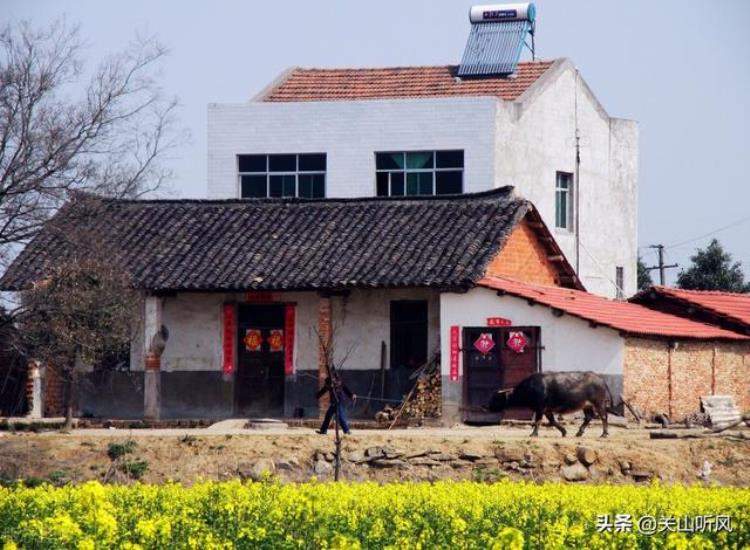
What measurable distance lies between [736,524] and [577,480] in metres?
10.5

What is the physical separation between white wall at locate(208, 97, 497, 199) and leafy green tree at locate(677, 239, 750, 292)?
1550 centimetres

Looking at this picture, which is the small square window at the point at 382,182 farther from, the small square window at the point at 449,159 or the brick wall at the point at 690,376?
the brick wall at the point at 690,376

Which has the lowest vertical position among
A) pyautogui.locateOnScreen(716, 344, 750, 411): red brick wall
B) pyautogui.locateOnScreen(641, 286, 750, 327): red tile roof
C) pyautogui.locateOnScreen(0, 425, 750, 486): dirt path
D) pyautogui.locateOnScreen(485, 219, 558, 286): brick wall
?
pyautogui.locateOnScreen(0, 425, 750, 486): dirt path

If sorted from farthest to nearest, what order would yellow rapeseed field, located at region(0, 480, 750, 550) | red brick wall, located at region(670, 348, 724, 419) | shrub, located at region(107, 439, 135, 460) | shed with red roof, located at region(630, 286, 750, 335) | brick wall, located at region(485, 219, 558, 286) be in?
shed with red roof, located at region(630, 286, 750, 335), brick wall, located at region(485, 219, 558, 286), red brick wall, located at region(670, 348, 724, 419), shrub, located at region(107, 439, 135, 460), yellow rapeseed field, located at region(0, 480, 750, 550)

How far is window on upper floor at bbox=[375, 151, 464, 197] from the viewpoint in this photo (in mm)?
42500

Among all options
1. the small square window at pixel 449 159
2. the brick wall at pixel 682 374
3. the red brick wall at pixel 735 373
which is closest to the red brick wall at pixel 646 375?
the brick wall at pixel 682 374

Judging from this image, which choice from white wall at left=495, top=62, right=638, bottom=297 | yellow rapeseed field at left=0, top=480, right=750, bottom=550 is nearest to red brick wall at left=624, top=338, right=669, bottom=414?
white wall at left=495, top=62, right=638, bottom=297

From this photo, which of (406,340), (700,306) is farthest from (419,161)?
(406,340)

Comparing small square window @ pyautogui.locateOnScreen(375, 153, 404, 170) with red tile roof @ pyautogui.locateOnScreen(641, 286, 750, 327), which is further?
small square window @ pyautogui.locateOnScreen(375, 153, 404, 170)

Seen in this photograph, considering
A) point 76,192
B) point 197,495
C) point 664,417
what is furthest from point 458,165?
point 197,495

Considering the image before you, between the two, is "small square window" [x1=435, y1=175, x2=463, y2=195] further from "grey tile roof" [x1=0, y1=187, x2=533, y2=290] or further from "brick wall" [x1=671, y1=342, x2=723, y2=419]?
"brick wall" [x1=671, y1=342, x2=723, y2=419]

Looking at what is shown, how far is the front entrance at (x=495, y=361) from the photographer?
33.6 meters

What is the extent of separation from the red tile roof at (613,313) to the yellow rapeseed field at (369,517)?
43.6ft

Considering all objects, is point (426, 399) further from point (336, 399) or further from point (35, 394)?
point (35, 394)
